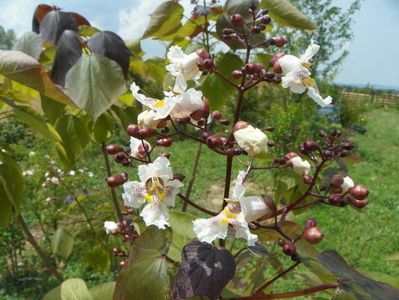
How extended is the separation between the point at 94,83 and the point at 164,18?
11.8 inches

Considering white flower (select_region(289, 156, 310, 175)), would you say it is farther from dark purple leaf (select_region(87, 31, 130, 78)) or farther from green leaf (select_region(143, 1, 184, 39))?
green leaf (select_region(143, 1, 184, 39))

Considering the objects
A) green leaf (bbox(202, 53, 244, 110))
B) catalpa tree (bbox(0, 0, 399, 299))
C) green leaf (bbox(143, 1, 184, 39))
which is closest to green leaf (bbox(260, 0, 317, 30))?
catalpa tree (bbox(0, 0, 399, 299))

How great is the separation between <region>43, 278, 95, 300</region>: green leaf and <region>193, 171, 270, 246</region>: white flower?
27 cm

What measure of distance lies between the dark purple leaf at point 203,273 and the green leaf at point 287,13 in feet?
1.66

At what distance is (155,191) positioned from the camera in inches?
21.3

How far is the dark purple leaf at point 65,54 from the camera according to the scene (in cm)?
90

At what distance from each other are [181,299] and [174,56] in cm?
32

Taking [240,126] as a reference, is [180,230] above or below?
below

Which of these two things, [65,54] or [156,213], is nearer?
[156,213]

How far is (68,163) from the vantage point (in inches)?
40.3

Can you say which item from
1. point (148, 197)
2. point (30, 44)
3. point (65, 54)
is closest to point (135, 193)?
point (148, 197)

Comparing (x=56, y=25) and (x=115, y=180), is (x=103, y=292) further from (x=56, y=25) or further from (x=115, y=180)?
(x=56, y=25)

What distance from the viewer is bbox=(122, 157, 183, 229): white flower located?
0.53 meters

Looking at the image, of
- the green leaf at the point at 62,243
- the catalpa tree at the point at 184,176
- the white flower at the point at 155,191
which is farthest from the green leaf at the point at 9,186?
the green leaf at the point at 62,243
